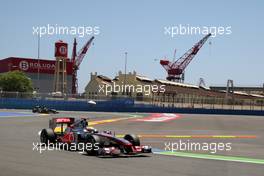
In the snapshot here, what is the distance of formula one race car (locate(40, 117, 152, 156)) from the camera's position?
1390 cm

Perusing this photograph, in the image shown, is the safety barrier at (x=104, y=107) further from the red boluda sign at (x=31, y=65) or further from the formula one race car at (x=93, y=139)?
the red boluda sign at (x=31, y=65)

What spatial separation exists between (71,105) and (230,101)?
2544cm

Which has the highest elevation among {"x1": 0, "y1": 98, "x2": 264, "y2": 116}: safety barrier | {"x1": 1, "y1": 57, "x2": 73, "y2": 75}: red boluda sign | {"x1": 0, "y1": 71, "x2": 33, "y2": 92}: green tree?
{"x1": 1, "y1": 57, "x2": 73, "y2": 75}: red boluda sign

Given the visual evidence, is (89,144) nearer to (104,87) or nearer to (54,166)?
(54,166)

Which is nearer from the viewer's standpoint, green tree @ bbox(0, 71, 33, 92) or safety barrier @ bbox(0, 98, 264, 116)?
safety barrier @ bbox(0, 98, 264, 116)

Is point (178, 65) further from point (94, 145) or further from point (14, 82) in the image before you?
point (94, 145)

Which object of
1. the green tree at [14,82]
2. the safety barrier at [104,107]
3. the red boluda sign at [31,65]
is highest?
the red boluda sign at [31,65]

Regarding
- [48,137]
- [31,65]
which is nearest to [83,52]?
[31,65]

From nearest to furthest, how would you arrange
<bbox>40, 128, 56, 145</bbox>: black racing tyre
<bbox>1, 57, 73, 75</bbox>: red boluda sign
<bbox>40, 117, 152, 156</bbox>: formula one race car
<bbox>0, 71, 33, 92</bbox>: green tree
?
1. <bbox>40, 117, 152, 156</bbox>: formula one race car
2. <bbox>40, 128, 56, 145</bbox>: black racing tyre
3. <bbox>0, 71, 33, 92</bbox>: green tree
4. <bbox>1, 57, 73, 75</bbox>: red boluda sign

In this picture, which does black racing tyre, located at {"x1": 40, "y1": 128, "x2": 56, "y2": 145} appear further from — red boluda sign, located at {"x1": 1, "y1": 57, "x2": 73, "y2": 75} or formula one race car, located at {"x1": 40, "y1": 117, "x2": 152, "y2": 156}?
red boluda sign, located at {"x1": 1, "y1": 57, "x2": 73, "y2": 75}

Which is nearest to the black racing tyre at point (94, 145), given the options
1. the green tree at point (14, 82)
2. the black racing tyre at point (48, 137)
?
the black racing tyre at point (48, 137)

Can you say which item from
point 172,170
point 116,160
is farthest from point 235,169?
point 116,160

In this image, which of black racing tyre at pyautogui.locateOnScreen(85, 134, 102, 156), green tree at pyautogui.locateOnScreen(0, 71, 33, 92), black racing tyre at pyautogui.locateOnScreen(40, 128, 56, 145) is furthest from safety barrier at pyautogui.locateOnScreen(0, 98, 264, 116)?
black racing tyre at pyautogui.locateOnScreen(85, 134, 102, 156)

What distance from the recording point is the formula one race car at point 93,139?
13898mm
